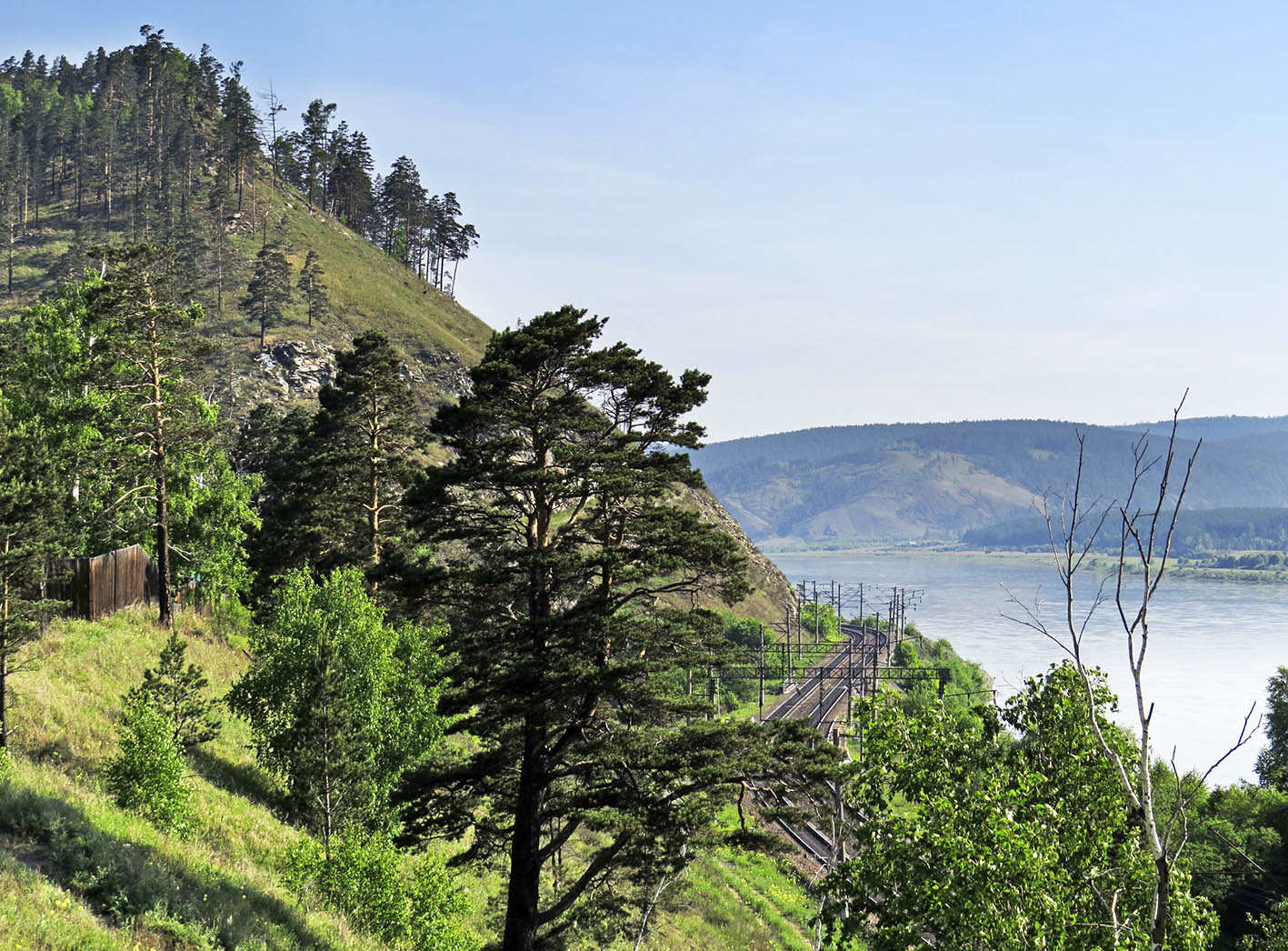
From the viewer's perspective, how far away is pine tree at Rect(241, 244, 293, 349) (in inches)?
4107

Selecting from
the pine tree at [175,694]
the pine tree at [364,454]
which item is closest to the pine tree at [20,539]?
the pine tree at [175,694]

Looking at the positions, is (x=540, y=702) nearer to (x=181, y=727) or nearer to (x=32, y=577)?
(x=181, y=727)

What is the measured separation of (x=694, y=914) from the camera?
39.2m

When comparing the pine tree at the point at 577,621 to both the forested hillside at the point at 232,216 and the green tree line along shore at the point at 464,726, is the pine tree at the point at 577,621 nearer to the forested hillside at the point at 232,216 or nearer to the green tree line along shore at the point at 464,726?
the green tree line along shore at the point at 464,726

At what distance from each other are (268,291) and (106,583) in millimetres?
77435

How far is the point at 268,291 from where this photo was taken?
10556 cm

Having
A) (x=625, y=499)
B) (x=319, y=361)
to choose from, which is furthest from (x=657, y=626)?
(x=319, y=361)

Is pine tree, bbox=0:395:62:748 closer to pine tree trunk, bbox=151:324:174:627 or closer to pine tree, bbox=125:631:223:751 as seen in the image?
pine tree, bbox=125:631:223:751

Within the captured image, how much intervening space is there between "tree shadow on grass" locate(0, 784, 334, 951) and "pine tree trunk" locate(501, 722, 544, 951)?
3.62m

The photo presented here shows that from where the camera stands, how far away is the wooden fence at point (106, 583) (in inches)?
1316

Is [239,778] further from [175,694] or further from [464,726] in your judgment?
[464,726]

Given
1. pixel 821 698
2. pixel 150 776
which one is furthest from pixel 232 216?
pixel 150 776

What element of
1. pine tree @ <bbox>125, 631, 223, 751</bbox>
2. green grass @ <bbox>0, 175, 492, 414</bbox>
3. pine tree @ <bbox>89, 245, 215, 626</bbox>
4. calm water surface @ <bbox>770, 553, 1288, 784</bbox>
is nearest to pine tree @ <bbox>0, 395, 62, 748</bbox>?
pine tree @ <bbox>125, 631, 223, 751</bbox>

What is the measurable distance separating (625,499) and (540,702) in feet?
14.1
